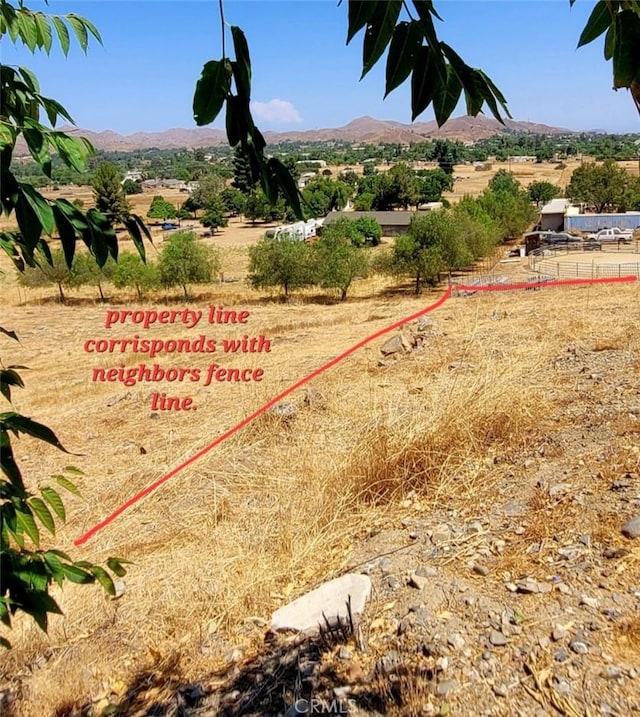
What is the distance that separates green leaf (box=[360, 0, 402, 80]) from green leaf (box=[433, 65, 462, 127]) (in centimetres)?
12

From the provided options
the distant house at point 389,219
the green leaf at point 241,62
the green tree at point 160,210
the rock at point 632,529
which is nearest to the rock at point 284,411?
the rock at point 632,529

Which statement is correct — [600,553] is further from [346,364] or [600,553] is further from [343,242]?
[343,242]

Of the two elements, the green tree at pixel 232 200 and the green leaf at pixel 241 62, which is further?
the green tree at pixel 232 200

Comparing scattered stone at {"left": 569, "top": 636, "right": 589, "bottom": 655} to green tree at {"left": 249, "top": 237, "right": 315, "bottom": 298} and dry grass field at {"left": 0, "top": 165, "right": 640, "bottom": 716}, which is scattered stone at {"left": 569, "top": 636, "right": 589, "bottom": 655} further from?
green tree at {"left": 249, "top": 237, "right": 315, "bottom": 298}

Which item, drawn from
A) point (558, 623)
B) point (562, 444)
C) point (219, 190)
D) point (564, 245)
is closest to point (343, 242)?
point (564, 245)

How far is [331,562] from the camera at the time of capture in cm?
394

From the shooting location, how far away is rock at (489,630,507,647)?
2.74 m

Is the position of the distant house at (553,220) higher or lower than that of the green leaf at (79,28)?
lower

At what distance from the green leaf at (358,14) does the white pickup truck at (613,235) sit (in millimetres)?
36897

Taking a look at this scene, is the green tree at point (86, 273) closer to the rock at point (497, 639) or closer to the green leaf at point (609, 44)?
the rock at point (497, 639)

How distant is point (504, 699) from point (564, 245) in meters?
33.4

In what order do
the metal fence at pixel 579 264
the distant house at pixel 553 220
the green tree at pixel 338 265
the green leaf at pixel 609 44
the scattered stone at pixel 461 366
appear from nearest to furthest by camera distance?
the green leaf at pixel 609 44 → the scattered stone at pixel 461 366 → the metal fence at pixel 579 264 → the green tree at pixel 338 265 → the distant house at pixel 553 220

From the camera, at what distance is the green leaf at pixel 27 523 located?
1.35 meters

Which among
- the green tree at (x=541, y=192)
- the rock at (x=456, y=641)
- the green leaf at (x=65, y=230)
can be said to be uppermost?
the green leaf at (x=65, y=230)
